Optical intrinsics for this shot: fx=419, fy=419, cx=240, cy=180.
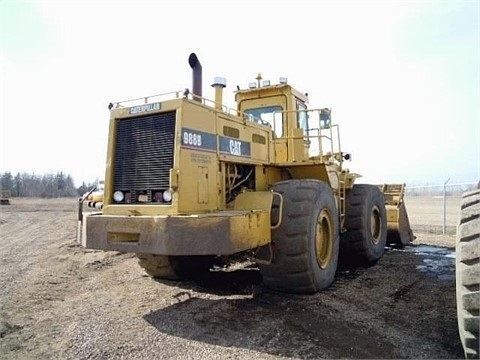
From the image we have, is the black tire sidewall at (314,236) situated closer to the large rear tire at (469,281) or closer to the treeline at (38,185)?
the large rear tire at (469,281)

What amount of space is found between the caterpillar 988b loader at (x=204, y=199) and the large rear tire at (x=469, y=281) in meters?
2.22

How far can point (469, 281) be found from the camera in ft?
10.8

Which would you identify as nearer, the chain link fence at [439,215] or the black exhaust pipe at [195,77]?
the black exhaust pipe at [195,77]

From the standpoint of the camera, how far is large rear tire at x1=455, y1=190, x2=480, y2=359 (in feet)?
10.5

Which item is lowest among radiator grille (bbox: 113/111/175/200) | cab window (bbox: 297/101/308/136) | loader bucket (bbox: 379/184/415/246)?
loader bucket (bbox: 379/184/415/246)

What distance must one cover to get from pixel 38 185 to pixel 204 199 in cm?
8237

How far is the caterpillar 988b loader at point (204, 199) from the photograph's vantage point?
4734mm

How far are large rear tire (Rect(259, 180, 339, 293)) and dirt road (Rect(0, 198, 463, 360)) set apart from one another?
0.75 ft

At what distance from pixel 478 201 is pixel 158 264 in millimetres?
4556

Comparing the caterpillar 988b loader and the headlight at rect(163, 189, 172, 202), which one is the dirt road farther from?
the headlight at rect(163, 189, 172, 202)

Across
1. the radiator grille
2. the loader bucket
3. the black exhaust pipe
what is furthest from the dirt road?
the black exhaust pipe

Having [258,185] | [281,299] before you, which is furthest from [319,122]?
[281,299]

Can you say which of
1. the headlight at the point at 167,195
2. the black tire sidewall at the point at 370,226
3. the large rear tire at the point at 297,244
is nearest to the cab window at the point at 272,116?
the large rear tire at the point at 297,244

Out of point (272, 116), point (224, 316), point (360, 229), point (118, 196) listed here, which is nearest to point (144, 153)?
point (118, 196)
